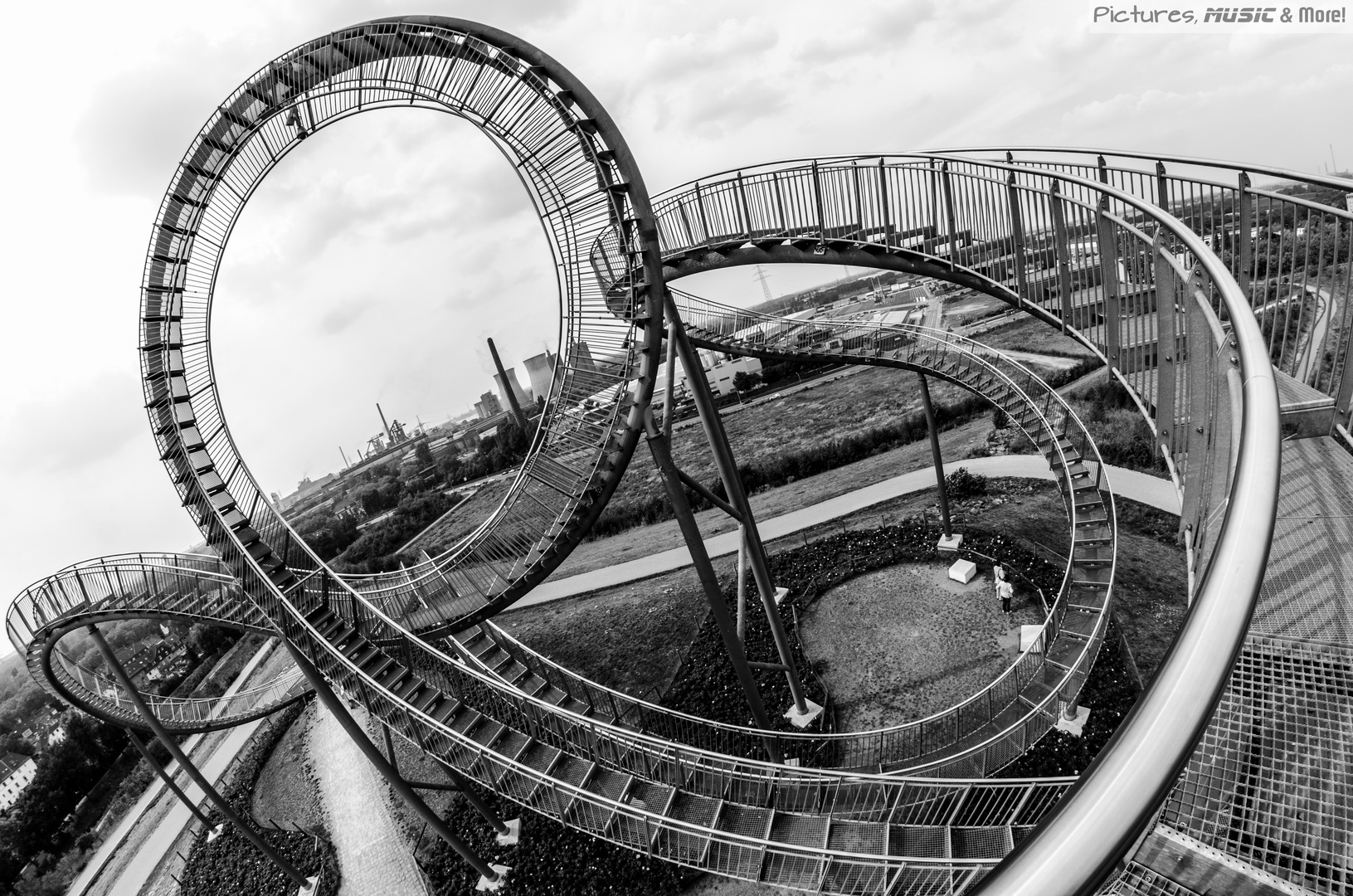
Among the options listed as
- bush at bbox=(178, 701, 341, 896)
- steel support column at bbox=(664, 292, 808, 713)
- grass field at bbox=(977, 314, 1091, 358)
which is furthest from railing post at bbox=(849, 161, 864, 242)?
grass field at bbox=(977, 314, 1091, 358)

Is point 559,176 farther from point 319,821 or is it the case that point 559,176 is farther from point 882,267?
point 319,821

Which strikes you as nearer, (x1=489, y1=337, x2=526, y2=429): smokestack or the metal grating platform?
the metal grating platform

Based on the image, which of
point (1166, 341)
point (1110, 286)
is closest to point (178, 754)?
Result: point (1166, 341)

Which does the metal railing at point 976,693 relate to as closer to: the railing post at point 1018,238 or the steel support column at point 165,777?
the railing post at point 1018,238

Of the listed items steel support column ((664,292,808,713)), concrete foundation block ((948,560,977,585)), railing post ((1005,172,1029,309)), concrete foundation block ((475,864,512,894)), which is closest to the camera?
railing post ((1005,172,1029,309))

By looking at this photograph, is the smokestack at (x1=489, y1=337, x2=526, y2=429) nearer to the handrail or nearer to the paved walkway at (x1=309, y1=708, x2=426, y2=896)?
the paved walkway at (x1=309, y1=708, x2=426, y2=896)

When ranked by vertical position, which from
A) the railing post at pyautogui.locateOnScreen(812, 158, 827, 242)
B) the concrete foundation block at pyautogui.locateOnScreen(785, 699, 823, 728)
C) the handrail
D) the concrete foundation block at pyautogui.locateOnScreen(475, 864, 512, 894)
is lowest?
the concrete foundation block at pyautogui.locateOnScreen(475, 864, 512, 894)

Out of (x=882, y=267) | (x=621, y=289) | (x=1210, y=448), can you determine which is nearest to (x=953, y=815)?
(x=1210, y=448)
